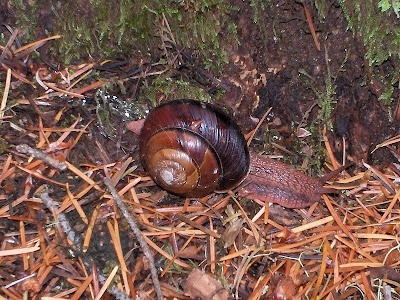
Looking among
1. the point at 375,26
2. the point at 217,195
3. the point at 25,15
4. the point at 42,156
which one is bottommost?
the point at 217,195

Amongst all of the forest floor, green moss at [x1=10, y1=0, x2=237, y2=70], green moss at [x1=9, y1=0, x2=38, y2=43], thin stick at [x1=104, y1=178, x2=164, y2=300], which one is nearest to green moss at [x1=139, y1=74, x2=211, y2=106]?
the forest floor

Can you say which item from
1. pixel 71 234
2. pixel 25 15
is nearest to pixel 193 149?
pixel 71 234

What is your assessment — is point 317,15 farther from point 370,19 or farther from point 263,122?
point 263,122

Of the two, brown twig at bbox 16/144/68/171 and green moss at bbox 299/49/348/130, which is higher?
green moss at bbox 299/49/348/130

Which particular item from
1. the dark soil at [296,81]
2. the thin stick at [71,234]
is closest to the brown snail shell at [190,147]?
the dark soil at [296,81]

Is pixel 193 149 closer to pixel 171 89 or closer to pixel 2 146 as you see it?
pixel 171 89

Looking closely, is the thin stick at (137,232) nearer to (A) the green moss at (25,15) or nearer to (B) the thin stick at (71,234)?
(B) the thin stick at (71,234)

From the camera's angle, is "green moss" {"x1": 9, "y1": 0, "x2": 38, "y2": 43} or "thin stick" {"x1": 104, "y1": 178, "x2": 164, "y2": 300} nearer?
"thin stick" {"x1": 104, "y1": 178, "x2": 164, "y2": 300}

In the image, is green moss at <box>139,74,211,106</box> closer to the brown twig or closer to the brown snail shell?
the brown snail shell
